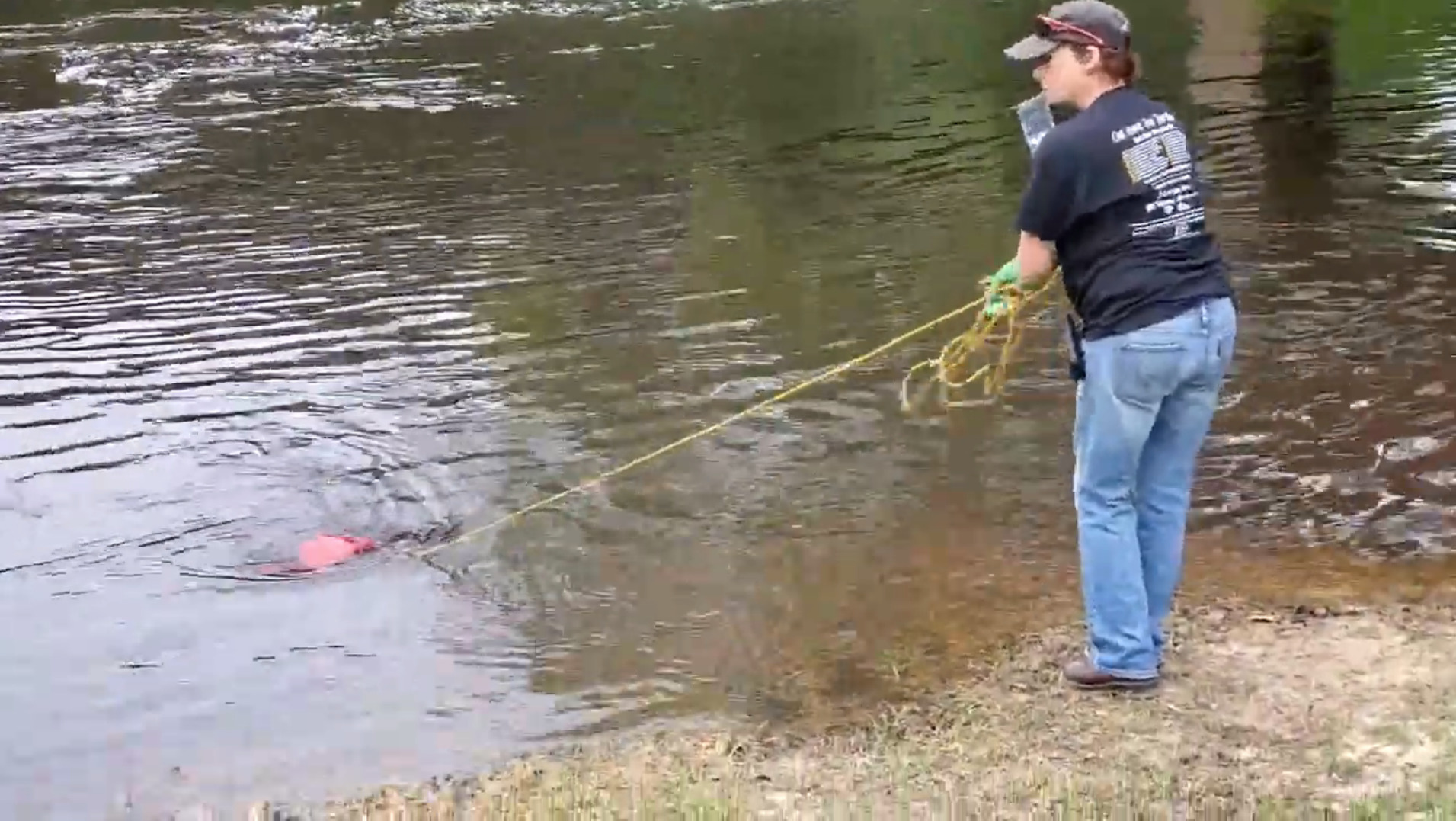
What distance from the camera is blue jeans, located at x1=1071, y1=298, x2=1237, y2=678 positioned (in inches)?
174

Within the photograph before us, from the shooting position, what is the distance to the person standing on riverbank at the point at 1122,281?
4316 mm

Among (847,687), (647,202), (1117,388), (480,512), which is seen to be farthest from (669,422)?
(647,202)

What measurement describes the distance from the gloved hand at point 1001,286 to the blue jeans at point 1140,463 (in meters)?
0.34

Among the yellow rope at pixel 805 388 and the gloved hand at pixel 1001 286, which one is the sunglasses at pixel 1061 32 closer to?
the gloved hand at pixel 1001 286

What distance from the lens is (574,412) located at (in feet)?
26.2

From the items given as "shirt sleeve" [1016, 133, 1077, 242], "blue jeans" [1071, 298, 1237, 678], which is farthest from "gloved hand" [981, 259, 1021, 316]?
"blue jeans" [1071, 298, 1237, 678]

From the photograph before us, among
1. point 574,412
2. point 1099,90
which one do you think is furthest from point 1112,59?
point 574,412

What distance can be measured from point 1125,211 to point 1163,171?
147mm

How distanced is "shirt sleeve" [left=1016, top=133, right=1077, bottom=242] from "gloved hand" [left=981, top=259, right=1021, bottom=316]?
0.20m

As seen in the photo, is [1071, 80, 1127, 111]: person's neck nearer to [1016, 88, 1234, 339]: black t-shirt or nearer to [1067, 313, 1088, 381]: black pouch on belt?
[1016, 88, 1234, 339]: black t-shirt

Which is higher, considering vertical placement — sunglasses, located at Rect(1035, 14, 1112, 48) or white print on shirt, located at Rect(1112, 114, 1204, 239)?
sunglasses, located at Rect(1035, 14, 1112, 48)

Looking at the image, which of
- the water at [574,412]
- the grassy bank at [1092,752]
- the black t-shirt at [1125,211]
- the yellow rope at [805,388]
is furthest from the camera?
the yellow rope at [805,388]

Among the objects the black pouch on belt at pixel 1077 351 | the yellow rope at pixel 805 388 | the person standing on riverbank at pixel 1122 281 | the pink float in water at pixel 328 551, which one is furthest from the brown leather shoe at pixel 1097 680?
the pink float in water at pixel 328 551

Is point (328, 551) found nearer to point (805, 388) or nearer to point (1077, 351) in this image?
point (805, 388)
